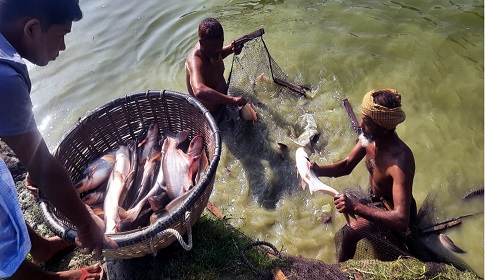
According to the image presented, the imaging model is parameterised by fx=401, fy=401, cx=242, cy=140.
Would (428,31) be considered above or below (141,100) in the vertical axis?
below

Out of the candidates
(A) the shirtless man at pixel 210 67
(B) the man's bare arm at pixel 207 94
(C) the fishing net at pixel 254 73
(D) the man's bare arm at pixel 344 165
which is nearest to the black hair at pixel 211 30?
(A) the shirtless man at pixel 210 67

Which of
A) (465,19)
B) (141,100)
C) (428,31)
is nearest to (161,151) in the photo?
(141,100)

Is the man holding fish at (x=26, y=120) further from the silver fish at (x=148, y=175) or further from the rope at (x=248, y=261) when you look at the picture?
the rope at (x=248, y=261)

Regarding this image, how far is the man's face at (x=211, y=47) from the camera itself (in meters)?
5.18

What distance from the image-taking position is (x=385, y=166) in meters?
3.71

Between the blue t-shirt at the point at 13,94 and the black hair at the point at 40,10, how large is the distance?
139 millimetres

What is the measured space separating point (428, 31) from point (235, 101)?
419 centimetres

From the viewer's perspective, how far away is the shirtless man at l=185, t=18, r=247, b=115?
5.12 m

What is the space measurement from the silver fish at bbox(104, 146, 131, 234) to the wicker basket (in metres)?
0.27

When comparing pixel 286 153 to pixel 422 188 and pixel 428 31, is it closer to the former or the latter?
pixel 422 188

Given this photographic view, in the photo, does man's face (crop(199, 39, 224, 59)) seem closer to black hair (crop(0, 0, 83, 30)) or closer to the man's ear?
black hair (crop(0, 0, 83, 30))

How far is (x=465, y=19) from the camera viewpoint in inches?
286

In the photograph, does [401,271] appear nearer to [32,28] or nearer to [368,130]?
[368,130]

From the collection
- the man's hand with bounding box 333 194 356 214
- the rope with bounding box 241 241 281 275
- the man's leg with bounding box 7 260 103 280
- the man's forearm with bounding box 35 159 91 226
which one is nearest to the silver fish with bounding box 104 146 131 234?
the man's leg with bounding box 7 260 103 280
